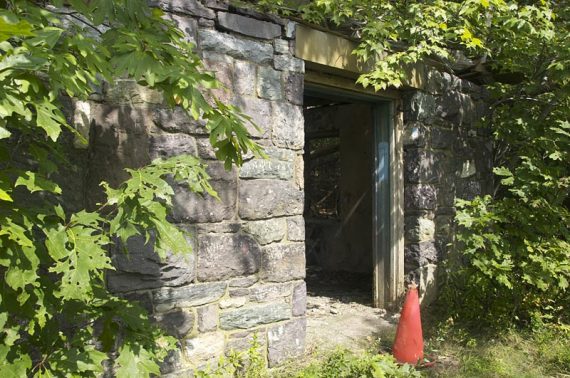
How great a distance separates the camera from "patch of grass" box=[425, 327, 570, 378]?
3.45 meters

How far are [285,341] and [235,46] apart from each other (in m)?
1.86

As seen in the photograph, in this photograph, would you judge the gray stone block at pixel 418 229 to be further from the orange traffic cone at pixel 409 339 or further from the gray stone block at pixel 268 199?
the gray stone block at pixel 268 199

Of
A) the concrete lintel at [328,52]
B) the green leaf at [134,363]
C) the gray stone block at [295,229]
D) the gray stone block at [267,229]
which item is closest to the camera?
the green leaf at [134,363]

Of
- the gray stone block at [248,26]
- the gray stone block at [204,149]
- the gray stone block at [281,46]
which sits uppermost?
the gray stone block at [248,26]

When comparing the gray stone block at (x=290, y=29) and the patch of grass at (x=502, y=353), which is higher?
the gray stone block at (x=290, y=29)

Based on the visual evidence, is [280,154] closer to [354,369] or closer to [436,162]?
[354,369]

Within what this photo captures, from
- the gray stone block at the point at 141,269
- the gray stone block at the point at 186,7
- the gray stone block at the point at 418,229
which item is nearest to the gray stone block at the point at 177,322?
the gray stone block at the point at 141,269

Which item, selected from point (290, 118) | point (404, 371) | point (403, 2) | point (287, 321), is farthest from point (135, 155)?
point (403, 2)

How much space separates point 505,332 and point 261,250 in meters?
2.13

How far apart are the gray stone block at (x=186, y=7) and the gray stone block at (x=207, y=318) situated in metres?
1.65

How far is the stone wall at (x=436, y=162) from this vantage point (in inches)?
183

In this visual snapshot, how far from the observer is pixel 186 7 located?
287 cm

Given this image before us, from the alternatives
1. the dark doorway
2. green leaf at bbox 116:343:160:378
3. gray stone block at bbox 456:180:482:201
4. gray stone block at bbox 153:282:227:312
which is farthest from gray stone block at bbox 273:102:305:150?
the dark doorway

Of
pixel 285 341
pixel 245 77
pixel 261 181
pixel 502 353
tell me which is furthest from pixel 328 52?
pixel 502 353
